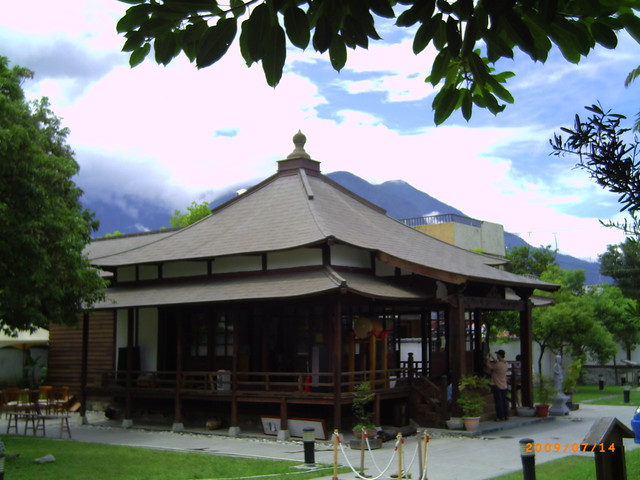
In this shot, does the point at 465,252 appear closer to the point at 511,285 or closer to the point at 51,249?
the point at 511,285

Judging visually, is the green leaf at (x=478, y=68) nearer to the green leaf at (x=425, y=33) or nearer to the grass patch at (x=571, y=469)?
the green leaf at (x=425, y=33)

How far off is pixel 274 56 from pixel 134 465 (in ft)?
39.5

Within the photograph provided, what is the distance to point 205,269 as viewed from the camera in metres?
20.5

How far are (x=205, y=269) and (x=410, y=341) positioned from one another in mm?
10193

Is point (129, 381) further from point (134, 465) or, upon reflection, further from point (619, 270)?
point (619, 270)

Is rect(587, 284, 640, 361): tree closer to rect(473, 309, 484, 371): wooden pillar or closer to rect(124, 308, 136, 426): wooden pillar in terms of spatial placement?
rect(473, 309, 484, 371): wooden pillar

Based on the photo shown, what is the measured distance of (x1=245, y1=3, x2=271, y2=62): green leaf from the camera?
2746 mm

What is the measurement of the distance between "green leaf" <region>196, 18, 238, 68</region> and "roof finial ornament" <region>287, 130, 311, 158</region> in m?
20.2

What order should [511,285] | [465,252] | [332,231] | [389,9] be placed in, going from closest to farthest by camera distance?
[389,9], [332,231], [511,285], [465,252]

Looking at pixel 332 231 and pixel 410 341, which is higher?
pixel 332 231

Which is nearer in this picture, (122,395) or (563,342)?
(122,395)

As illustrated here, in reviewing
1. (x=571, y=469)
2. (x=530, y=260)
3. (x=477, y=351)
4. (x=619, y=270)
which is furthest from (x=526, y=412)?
(x=619, y=270)

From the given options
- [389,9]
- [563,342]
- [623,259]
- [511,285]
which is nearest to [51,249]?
[511,285]

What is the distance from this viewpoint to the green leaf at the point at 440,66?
3.28 meters
